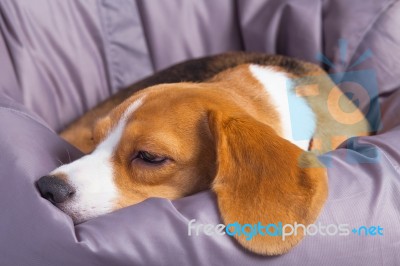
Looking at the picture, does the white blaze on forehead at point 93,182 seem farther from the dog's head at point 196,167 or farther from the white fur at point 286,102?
the white fur at point 286,102

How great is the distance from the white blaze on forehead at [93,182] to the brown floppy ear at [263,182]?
32cm

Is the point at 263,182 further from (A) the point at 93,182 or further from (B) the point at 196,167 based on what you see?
(A) the point at 93,182

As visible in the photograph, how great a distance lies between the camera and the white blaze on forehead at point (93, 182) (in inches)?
64.6

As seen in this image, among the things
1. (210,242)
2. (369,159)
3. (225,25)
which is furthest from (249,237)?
(225,25)

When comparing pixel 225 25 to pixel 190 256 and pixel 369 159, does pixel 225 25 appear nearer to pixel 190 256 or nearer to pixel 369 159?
pixel 369 159

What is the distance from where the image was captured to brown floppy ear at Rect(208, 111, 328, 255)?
1.52 meters

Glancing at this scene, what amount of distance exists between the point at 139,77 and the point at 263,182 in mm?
1429

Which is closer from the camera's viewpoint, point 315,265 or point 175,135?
point 315,265

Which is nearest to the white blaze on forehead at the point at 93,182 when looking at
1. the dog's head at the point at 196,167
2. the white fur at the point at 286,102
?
the dog's head at the point at 196,167

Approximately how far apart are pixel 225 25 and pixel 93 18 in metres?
0.66

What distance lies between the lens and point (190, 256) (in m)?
1.48

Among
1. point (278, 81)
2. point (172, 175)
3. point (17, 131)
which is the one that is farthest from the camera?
point (278, 81)

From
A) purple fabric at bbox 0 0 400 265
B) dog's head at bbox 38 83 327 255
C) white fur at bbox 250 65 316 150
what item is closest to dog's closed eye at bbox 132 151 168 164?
dog's head at bbox 38 83 327 255

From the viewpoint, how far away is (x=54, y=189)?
1.60 meters
